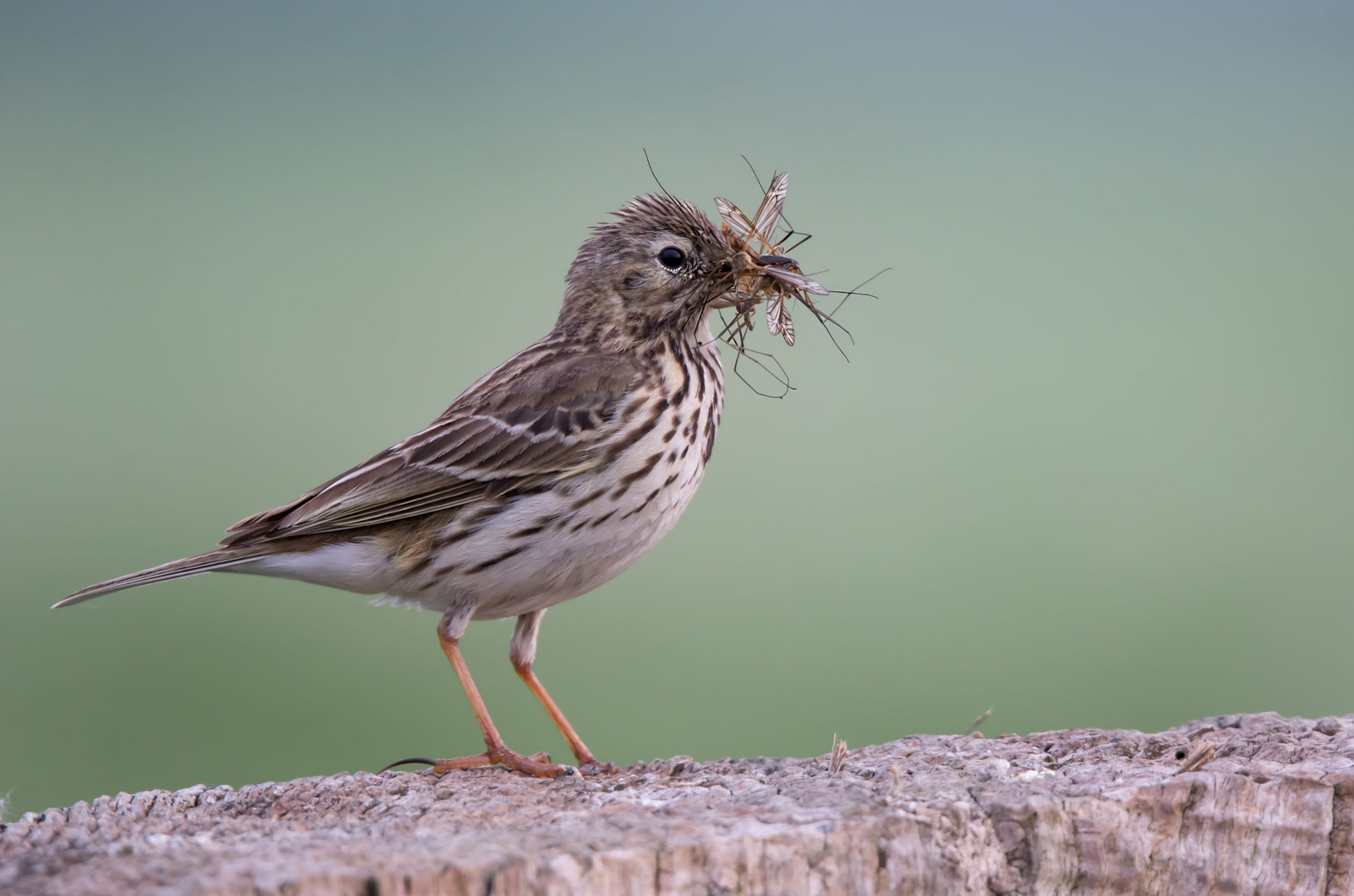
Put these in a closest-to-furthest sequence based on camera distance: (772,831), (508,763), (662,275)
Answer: (772,831) < (508,763) < (662,275)

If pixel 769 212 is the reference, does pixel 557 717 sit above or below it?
below

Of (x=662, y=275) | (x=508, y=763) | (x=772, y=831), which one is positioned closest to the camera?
(x=772, y=831)

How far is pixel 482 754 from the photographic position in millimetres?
5270

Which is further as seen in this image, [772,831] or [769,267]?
[769,267]

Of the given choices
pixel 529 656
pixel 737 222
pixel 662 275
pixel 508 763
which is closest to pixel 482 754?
pixel 508 763

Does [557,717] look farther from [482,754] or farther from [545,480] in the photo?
[545,480]

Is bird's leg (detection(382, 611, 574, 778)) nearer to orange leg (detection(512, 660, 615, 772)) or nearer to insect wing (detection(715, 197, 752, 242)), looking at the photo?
orange leg (detection(512, 660, 615, 772))

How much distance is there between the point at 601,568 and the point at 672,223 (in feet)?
5.46

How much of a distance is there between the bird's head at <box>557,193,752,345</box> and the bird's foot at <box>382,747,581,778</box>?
6.22 ft

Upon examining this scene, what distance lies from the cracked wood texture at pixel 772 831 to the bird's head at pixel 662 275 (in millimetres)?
2213

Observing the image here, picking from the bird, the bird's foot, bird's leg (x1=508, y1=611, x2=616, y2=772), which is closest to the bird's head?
the bird

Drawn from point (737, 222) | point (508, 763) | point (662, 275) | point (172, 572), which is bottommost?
point (508, 763)

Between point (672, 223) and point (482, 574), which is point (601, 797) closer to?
point (482, 574)

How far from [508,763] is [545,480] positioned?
120 centimetres
